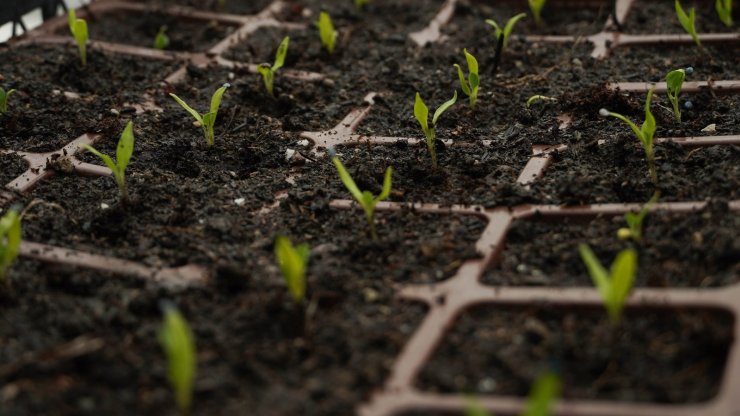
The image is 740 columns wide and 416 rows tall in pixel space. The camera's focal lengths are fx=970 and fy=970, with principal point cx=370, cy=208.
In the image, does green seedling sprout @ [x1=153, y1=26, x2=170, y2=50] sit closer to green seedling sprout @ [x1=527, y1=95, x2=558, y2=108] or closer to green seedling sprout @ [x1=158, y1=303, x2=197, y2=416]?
green seedling sprout @ [x1=527, y1=95, x2=558, y2=108]

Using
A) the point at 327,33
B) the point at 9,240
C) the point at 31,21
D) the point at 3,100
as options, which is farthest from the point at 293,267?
the point at 31,21

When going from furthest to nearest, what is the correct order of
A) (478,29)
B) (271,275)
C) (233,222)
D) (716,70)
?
(478,29) < (716,70) < (233,222) < (271,275)

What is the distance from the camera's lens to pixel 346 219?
187 cm

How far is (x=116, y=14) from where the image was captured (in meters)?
3.16

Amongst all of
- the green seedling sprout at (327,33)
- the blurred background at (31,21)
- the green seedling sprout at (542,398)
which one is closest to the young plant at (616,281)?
the green seedling sprout at (542,398)

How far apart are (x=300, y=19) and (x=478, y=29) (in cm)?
58

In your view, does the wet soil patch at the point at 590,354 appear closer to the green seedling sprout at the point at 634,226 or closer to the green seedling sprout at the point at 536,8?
the green seedling sprout at the point at 634,226

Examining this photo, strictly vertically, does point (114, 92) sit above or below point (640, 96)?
above

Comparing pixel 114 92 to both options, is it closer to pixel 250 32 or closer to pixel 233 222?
pixel 250 32

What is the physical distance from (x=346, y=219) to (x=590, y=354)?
61 cm

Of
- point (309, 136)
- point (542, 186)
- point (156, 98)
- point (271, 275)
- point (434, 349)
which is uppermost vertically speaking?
point (156, 98)

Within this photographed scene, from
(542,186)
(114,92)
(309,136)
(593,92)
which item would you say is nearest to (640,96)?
(593,92)

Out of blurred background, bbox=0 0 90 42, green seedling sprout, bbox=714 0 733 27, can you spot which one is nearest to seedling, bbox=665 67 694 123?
green seedling sprout, bbox=714 0 733 27

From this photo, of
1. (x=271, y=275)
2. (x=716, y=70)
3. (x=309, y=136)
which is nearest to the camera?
(x=271, y=275)
